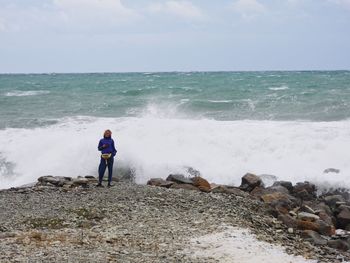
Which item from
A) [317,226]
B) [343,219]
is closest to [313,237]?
[317,226]

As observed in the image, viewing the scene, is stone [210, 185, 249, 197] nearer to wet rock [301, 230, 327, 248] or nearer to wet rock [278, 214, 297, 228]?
wet rock [278, 214, 297, 228]

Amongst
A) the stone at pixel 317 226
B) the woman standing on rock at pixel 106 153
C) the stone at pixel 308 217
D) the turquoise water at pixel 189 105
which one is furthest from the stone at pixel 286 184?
the turquoise water at pixel 189 105

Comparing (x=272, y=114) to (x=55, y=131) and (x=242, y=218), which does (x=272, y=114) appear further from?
(x=242, y=218)

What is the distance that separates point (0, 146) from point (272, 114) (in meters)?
14.6

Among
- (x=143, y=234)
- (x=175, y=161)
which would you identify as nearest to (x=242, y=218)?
(x=143, y=234)

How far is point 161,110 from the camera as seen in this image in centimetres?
3425

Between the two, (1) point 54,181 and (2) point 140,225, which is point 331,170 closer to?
(1) point 54,181

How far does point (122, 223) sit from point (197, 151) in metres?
10.3

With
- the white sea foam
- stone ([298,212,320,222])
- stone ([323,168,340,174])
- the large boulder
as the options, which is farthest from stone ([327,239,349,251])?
the large boulder

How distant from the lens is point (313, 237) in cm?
1067

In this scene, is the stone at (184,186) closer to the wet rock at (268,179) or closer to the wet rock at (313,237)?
the wet rock at (268,179)

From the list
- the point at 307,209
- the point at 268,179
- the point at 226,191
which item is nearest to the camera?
the point at 307,209

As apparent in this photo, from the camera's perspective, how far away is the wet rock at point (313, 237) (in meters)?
10.5

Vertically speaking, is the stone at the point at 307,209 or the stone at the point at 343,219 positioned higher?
the stone at the point at 307,209
